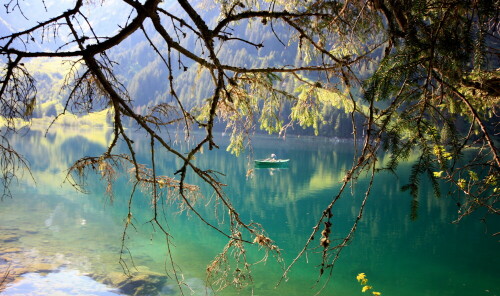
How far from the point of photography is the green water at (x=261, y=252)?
10.0 metres

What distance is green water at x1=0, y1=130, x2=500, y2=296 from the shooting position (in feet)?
32.9

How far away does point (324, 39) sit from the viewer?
3.16m

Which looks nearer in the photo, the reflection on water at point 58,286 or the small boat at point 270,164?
the reflection on water at point 58,286

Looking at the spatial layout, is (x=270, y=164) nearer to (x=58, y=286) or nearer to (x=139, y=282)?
(x=139, y=282)

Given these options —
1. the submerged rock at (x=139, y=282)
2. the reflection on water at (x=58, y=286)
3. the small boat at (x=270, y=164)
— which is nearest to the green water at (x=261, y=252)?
the reflection on water at (x=58, y=286)

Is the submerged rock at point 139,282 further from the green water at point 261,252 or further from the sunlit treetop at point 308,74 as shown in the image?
the sunlit treetop at point 308,74

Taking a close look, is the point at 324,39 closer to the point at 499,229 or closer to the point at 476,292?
the point at 476,292

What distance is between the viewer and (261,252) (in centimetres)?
1274

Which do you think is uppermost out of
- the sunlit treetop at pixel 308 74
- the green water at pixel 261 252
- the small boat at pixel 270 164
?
the sunlit treetop at pixel 308 74

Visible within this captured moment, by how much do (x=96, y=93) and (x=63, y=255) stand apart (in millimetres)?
11057

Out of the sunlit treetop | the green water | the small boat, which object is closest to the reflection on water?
the green water

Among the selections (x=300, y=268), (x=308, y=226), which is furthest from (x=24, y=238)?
(x=308, y=226)

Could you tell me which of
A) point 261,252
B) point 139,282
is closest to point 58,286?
point 139,282

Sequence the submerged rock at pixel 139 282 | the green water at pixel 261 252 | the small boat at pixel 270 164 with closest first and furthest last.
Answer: the submerged rock at pixel 139 282 → the green water at pixel 261 252 → the small boat at pixel 270 164
